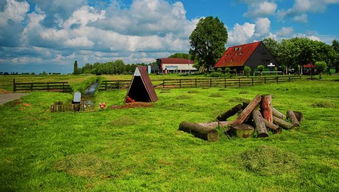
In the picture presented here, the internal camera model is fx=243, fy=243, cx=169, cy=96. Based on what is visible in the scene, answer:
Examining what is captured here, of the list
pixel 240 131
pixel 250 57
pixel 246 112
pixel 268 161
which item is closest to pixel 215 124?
pixel 240 131

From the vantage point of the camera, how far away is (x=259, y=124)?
1005 cm

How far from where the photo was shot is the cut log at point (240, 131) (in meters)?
9.84

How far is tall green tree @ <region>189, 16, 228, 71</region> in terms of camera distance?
7769cm

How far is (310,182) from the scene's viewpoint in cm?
596

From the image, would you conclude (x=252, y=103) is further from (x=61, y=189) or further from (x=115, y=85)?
(x=115, y=85)

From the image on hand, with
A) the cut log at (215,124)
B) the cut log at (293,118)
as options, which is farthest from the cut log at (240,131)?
the cut log at (293,118)

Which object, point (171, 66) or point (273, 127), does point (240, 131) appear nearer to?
point (273, 127)

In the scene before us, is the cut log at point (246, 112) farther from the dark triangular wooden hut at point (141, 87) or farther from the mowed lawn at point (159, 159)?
the dark triangular wooden hut at point (141, 87)

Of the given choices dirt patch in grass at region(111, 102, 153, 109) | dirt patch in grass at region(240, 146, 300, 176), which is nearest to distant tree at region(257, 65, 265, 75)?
dirt patch in grass at region(111, 102, 153, 109)

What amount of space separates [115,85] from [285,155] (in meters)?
31.2

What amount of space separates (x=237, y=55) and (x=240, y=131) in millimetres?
64258

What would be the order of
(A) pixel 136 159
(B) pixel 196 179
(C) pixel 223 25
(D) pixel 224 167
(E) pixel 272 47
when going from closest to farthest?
(B) pixel 196 179 < (D) pixel 224 167 < (A) pixel 136 159 < (C) pixel 223 25 < (E) pixel 272 47

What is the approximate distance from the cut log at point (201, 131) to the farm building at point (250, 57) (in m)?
57.8

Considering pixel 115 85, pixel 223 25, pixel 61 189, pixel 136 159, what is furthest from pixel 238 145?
pixel 223 25
